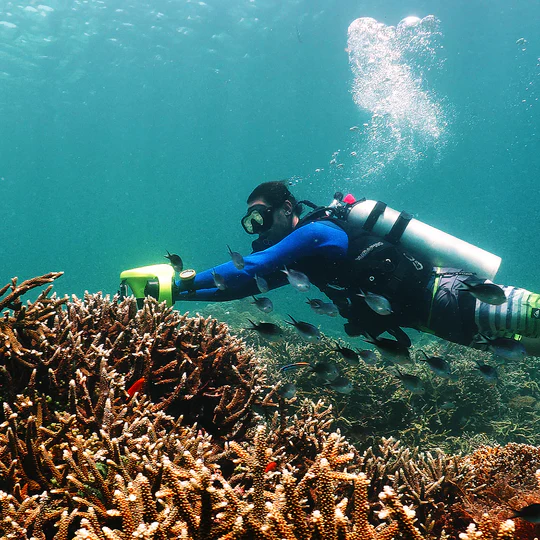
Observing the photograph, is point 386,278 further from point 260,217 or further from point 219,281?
point 219,281

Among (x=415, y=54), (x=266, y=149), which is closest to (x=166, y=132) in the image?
(x=266, y=149)

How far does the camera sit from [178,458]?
6.49 ft

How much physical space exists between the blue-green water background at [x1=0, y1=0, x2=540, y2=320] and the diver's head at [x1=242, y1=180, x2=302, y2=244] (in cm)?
3758

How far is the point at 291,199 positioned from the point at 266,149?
89.6m

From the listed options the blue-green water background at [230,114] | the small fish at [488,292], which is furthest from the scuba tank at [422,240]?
the blue-green water background at [230,114]

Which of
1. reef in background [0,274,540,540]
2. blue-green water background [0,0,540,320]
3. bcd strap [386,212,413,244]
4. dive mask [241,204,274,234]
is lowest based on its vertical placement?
reef in background [0,274,540,540]

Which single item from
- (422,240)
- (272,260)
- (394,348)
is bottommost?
(394,348)

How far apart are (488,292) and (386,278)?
1.02 metres

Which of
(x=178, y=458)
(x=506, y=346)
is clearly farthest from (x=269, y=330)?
(x=506, y=346)

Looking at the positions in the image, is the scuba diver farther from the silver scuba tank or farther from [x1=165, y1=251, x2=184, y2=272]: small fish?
[x1=165, y1=251, x2=184, y2=272]: small fish

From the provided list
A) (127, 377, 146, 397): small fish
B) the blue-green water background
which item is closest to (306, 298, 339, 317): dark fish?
(127, 377, 146, 397): small fish

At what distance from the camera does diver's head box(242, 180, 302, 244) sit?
14.9 ft

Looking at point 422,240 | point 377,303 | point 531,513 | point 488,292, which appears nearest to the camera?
point 531,513

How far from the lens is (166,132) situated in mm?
70375
